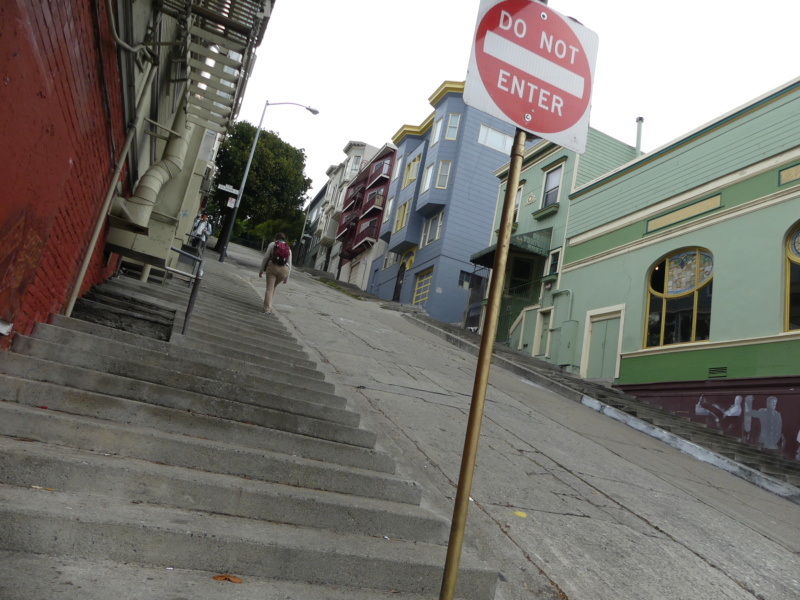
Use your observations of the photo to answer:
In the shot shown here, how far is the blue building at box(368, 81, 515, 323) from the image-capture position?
30203 millimetres

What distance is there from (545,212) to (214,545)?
70.1 ft

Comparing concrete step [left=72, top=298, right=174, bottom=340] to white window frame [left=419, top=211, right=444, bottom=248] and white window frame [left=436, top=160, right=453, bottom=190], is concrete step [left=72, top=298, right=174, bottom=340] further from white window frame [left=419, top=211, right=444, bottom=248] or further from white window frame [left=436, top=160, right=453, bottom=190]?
white window frame [left=436, top=160, right=453, bottom=190]

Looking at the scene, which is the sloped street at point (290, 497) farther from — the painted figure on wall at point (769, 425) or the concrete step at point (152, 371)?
the painted figure on wall at point (769, 425)

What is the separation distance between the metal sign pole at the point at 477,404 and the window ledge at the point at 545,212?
67.3 feet

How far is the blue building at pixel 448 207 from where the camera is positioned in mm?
30203

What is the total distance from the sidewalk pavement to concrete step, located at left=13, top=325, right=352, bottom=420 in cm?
108

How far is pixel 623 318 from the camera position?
1714 centimetres

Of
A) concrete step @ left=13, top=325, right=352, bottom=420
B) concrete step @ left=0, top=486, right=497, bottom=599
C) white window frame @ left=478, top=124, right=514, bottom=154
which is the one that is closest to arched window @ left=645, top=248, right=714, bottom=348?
concrete step @ left=13, top=325, right=352, bottom=420

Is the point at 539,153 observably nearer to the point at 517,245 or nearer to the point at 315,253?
the point at 517,245

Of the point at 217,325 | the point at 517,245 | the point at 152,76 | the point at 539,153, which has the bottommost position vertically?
the point at 217,325

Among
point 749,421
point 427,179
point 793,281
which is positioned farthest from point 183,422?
point 427,179

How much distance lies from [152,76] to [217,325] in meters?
3.33

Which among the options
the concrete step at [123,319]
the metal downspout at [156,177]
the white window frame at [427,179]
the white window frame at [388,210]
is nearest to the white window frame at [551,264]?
the white window frame at [427,179]

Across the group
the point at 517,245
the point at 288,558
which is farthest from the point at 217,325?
the point at 517,245
